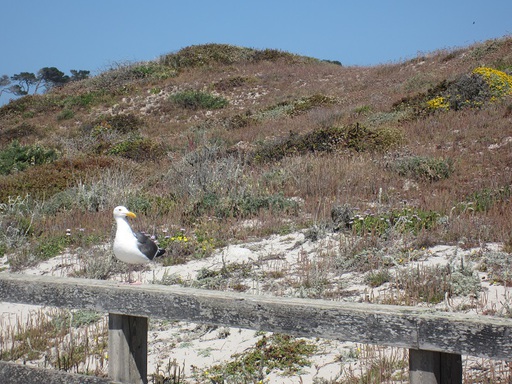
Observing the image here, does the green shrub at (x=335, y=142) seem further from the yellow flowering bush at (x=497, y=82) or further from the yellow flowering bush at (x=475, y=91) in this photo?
the yellow flowering bush at (x=497, y=82)

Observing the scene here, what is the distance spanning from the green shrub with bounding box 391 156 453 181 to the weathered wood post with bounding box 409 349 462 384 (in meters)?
8.08

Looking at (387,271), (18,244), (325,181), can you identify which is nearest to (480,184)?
(325,181)

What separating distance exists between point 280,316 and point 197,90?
88.5 feet

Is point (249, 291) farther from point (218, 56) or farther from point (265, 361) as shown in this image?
point (218, 56)

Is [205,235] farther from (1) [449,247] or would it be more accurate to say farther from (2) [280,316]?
(2) [280,316]

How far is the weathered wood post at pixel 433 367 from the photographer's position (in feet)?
8.94

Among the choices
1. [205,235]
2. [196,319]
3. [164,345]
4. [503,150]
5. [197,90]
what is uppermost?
[197,90]

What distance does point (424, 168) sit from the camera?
1074cm

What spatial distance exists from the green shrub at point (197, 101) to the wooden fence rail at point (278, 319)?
2364 centimetres

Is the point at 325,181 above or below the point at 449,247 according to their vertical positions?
above

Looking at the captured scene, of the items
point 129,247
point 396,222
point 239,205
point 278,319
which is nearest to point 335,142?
point 239,205

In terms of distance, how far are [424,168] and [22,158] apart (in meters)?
11.3

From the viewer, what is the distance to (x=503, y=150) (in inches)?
471

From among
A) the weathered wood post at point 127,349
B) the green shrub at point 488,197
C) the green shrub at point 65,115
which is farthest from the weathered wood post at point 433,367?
the green shrub at point 65,115
